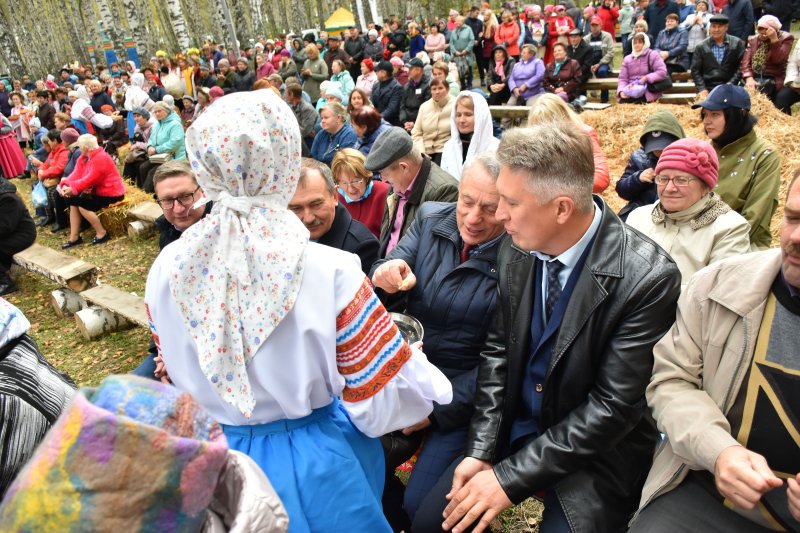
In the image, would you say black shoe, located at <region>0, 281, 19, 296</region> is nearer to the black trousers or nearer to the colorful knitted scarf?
the black trousers

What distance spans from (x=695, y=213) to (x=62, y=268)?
20.8 ft

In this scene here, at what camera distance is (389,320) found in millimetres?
1661

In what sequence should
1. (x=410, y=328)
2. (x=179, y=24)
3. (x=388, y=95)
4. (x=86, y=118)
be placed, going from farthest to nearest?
(x=179, y=24) < (x=86, y=118) < (x=388, y=95) < (x=410, y=328)

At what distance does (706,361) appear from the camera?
1825 millimetres

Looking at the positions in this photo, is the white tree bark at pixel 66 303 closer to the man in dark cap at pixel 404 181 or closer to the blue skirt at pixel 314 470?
the man in dark cap at pixel 404 181

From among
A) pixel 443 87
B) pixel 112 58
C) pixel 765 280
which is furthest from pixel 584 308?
pixel 112 58

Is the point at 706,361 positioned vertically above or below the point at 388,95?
below

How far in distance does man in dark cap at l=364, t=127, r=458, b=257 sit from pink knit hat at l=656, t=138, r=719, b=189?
4.66ft

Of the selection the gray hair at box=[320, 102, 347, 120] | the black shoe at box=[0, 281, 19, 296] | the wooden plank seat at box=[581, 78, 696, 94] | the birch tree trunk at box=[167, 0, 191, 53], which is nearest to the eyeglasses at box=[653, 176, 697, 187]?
the gray hair at box=[320, 102, 347, 120]

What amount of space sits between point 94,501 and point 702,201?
10.2 feet

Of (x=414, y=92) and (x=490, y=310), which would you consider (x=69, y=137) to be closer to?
(x=414, y=92)

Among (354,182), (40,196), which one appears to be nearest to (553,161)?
(354,182)

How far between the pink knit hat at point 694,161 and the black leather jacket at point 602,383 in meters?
1.08

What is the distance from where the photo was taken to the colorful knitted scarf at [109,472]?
822 millimetres
